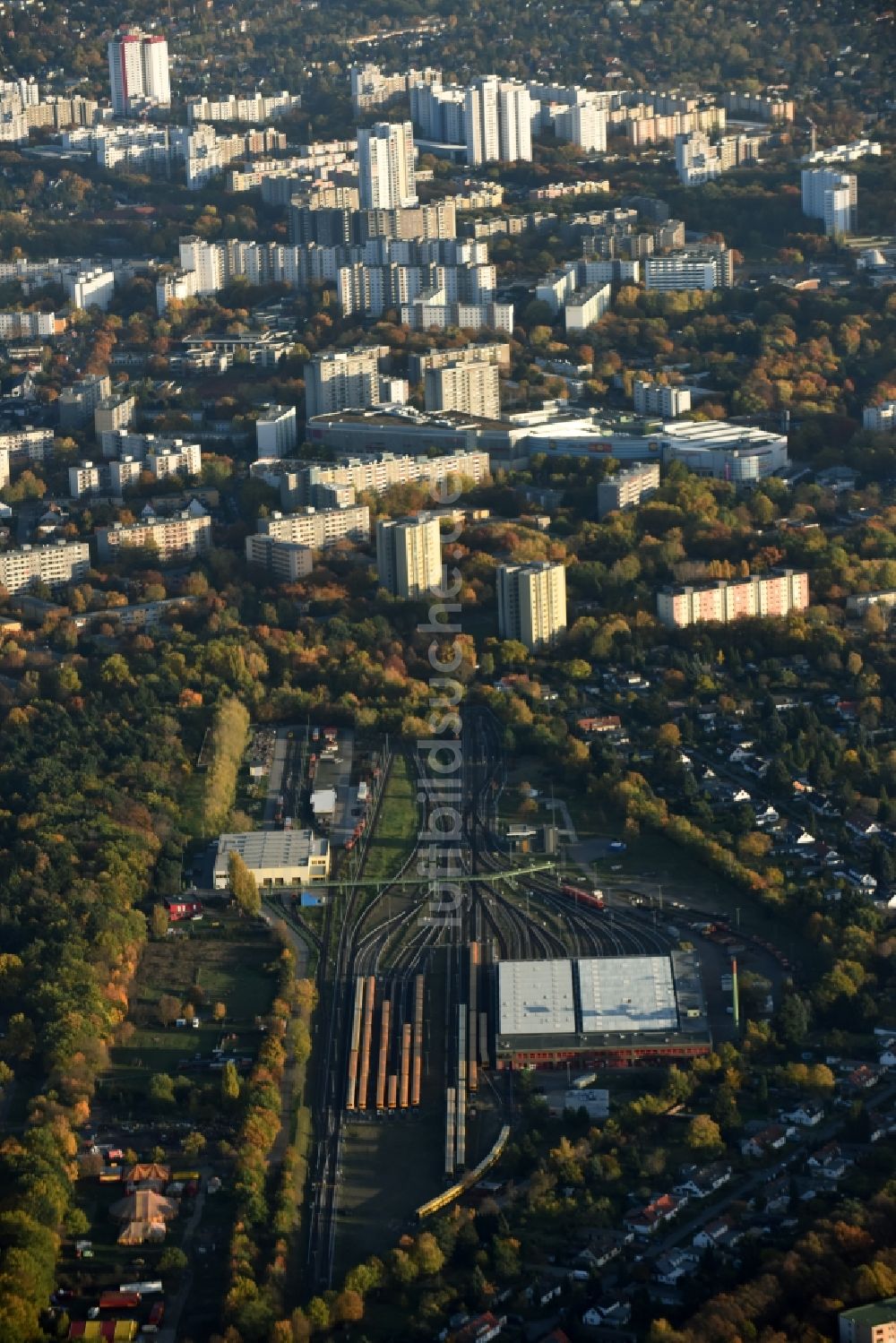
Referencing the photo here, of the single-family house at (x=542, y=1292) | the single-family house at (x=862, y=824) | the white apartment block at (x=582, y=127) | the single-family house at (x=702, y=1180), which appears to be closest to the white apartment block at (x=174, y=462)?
the single-family house at (x=862, y=824)

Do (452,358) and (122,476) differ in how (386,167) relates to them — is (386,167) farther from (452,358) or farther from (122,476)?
(122,476)

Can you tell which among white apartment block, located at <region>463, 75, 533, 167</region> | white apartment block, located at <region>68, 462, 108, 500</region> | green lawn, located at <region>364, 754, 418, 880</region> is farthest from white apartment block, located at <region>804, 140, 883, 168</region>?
green lawn, located at <region>364, 754, 418, 880</region>

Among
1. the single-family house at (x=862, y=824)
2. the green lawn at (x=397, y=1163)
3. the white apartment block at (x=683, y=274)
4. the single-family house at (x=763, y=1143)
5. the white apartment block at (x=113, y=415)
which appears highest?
the white apartment block at (x=683, y=274)

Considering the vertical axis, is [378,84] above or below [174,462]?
above

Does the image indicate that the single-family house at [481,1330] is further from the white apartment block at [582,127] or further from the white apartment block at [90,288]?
the white apartment block at [582,127]

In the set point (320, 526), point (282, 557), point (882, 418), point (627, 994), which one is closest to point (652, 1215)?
point (627, 994)

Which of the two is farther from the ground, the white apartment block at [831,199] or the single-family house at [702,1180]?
the white apartment block at [831,199]
